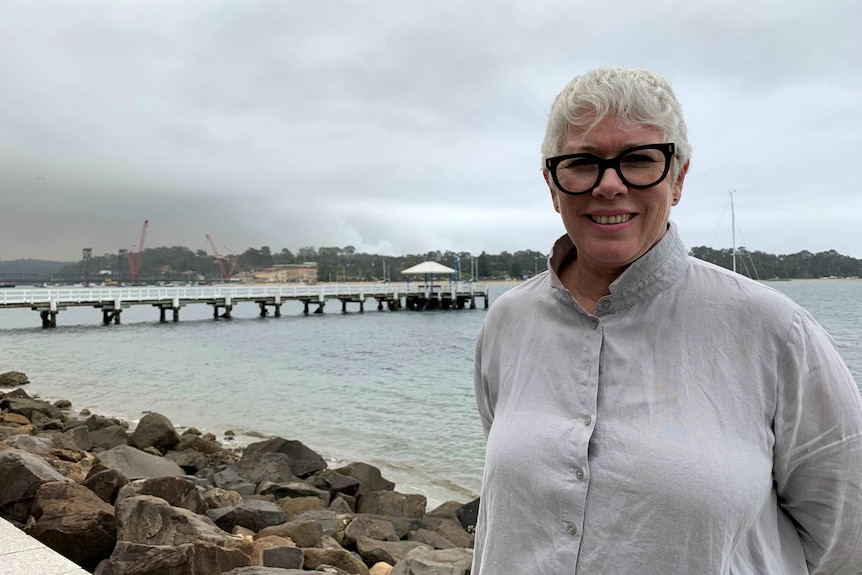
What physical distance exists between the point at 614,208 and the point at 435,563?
393 centimetres

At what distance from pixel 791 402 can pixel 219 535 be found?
167 inches

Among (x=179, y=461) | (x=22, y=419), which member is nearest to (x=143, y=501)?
(x=179, y=461)

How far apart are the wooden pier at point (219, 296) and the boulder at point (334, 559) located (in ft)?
121

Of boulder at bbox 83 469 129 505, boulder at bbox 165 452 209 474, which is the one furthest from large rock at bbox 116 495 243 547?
boulder at bbox 165 452 209 474

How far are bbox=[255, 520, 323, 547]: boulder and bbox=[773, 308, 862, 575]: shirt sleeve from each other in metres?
4.84

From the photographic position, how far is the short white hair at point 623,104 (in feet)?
4.64

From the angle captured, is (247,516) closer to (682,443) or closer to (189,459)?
(189,459)

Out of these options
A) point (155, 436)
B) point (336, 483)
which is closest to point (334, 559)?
point (336, 483)

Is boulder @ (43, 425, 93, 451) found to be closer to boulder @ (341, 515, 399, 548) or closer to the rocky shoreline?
the rocky shoreline

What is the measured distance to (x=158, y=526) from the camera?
4.50 metres

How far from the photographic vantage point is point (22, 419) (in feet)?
39.7

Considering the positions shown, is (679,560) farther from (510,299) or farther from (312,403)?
(312,403)

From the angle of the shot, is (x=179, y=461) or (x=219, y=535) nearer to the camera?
(x=219, y=535)

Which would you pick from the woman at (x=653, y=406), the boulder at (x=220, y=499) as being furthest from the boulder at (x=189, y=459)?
the woman at (x=653, y=406)
